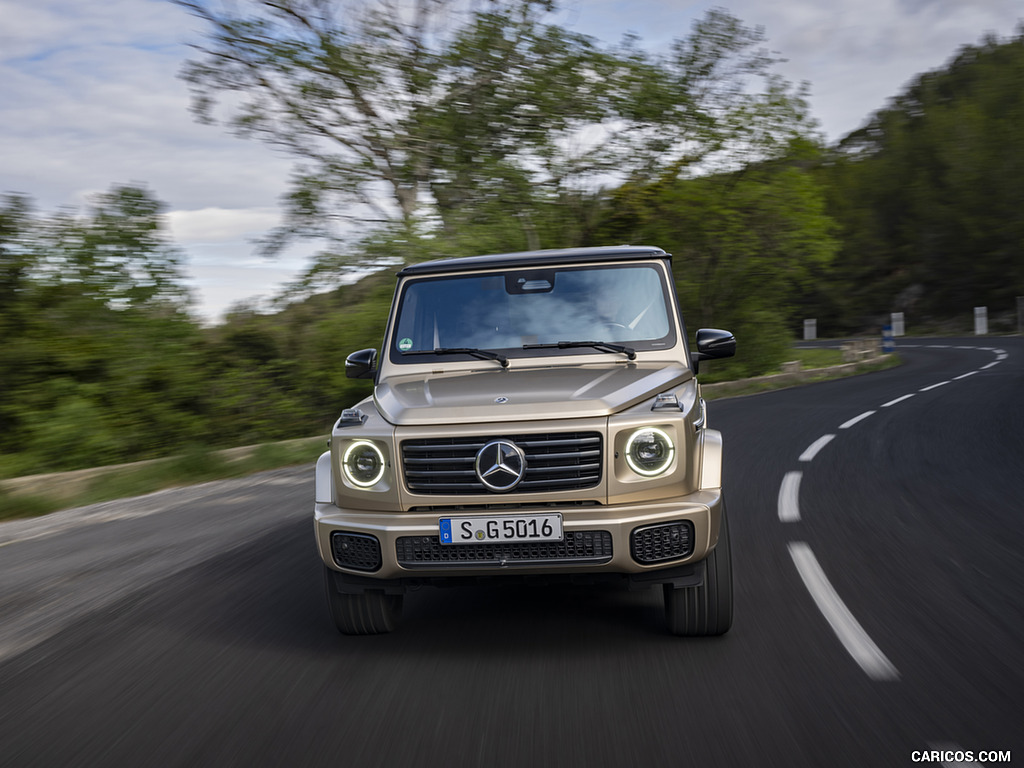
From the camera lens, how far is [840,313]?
5422 centimetres

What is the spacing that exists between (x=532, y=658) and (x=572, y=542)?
57cm

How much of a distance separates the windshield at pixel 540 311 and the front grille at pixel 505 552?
1.36m

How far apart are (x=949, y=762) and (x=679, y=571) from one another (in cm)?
131

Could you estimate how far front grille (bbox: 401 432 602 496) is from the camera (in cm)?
396

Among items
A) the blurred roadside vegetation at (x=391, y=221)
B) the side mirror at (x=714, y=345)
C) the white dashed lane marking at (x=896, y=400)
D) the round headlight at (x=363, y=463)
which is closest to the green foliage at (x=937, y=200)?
the blurred roadside vegetation at (x=391, y=221)

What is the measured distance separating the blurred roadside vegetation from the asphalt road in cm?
421

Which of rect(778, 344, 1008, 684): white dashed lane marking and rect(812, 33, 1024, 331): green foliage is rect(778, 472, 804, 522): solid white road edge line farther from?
rect(812, 33, 1024, 331): green foliage

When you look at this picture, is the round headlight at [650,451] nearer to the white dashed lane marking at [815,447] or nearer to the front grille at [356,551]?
the front grille at [356,551]

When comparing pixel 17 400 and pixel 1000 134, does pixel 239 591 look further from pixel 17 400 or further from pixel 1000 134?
pixel 1000 134

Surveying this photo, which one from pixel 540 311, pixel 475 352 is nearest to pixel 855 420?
pixel 540 311

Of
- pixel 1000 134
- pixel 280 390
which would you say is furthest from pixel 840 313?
pixel 280 390

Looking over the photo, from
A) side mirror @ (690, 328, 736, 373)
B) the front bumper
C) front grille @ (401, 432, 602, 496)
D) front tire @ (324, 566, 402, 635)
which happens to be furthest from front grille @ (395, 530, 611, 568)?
side mirror @ (690, 328, 736, 373)

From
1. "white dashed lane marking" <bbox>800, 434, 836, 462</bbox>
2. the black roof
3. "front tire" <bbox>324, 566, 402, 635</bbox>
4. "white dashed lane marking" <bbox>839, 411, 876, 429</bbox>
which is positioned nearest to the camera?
"front tire" <bbox>324, 566, 402, 635</bbox>

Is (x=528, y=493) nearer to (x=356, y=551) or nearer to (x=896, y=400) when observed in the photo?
(x=356, y=551)
